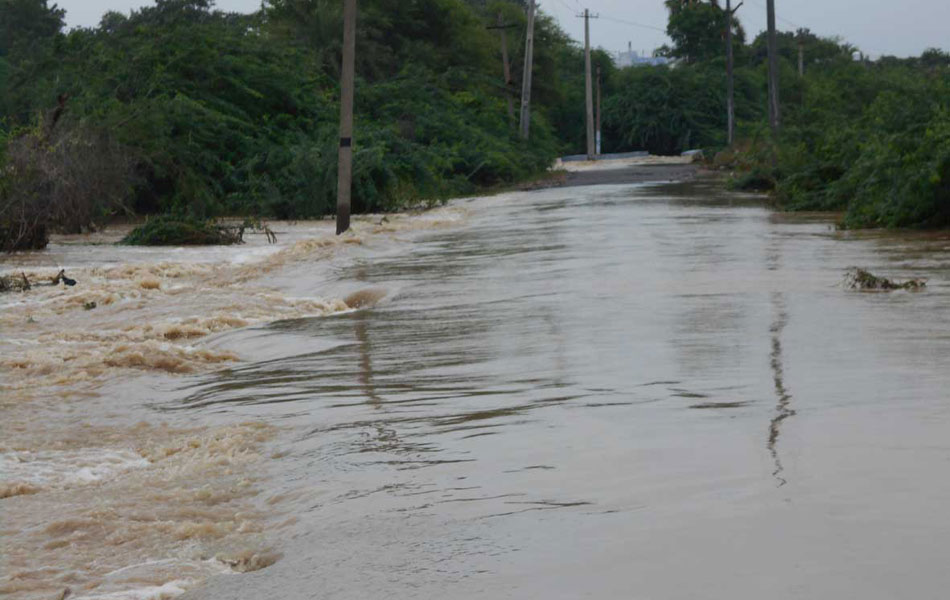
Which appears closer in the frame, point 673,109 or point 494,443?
point 494,443

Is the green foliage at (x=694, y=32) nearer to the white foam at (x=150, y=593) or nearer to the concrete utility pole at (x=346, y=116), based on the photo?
the concrete utility pole at (x=346, y=116)

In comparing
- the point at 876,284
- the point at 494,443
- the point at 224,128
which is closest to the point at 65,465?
the point at 494,443

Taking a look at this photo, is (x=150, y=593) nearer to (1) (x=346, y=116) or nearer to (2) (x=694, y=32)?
(1) (x=346, y=116)

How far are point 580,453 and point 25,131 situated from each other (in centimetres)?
2197

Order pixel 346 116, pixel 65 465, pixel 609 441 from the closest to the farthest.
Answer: pixel 609 441 < pixel 65 465 < pixel 346 116

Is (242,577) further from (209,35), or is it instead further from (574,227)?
(209,35)

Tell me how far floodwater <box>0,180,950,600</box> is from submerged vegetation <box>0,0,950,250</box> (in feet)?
29.3

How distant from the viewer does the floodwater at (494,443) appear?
469 cm

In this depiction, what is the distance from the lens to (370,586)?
4.59 meters

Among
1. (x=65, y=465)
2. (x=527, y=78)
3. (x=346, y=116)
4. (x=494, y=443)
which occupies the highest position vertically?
(x=527, y=78)

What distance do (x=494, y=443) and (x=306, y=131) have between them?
108ft

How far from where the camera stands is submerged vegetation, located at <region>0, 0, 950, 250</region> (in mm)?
22859

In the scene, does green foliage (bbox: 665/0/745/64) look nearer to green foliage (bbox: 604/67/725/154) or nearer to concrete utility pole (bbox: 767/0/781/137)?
green foliage (bbox: 604/67/725/154)

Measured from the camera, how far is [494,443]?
6.57m
